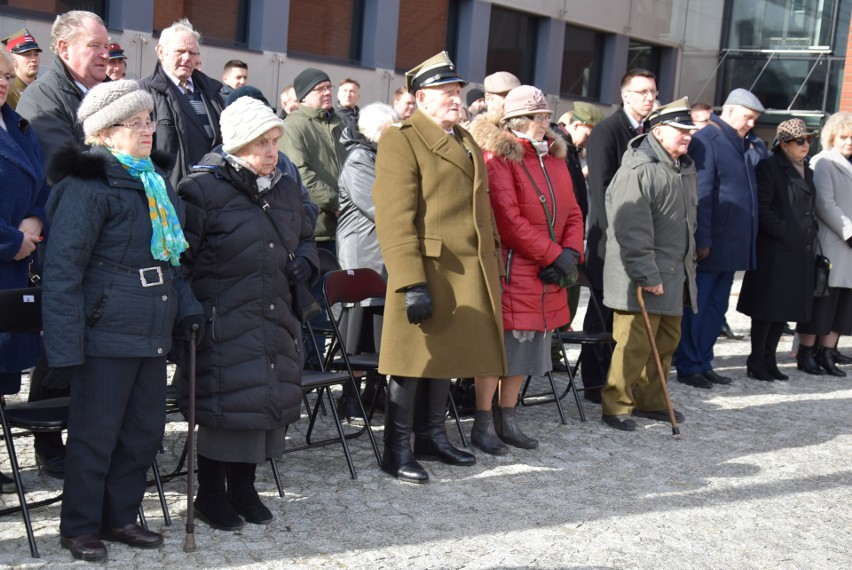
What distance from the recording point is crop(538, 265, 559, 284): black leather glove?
6.38 meters

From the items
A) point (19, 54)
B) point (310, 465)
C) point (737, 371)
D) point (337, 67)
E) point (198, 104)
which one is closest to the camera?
point (310, 465)

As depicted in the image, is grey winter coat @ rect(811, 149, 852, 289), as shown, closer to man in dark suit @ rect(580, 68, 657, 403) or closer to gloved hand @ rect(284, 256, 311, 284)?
man in dark suit @ rect(580, 68, 657, 403)

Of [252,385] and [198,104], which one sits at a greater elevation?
[198,104]

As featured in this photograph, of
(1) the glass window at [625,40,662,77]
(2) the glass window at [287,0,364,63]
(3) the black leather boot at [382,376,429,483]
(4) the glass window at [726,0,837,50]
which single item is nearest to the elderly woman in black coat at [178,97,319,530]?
(3) the black leather boot at [382,376,429,483]

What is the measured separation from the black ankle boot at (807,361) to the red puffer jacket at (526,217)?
3.81 m

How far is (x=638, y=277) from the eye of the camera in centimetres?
696

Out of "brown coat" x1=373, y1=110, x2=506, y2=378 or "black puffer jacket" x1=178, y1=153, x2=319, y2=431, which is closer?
"black puffer jacket" x1=178, y1=153, x2=319, y2=431

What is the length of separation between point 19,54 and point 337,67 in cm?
908

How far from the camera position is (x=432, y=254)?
5.66 m

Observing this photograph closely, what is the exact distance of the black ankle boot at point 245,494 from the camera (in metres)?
4.92

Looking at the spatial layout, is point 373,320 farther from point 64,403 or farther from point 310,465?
point 64,403

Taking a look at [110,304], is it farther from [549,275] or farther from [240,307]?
[549,275]

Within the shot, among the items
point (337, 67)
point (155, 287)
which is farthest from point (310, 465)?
point (337, 67)

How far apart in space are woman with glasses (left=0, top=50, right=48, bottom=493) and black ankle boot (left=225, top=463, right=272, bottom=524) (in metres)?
1.03
